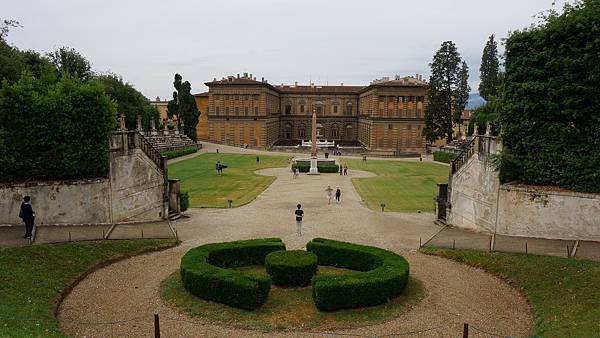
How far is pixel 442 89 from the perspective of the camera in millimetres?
65812

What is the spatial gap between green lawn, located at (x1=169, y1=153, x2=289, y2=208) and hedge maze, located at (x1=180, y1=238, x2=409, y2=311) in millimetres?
13020

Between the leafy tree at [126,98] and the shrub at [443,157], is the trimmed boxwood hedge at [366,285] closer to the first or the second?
the shrub at [443,157]

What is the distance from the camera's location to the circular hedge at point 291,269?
1342cm

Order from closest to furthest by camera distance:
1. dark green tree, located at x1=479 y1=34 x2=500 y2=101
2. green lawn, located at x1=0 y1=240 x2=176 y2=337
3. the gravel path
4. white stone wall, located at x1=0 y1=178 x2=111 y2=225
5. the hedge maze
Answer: green lawn, located at x1=0 y1=240 x2=176 y2=337 → the gravel path → the hedge maze → white stone wall, located at x1=0 y1=178 x2=111 y2=225 → dark green tree, located at x1=479 y1=34 x2=500 y2=101

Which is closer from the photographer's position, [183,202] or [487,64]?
[183,202]

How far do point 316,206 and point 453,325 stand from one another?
17.5m

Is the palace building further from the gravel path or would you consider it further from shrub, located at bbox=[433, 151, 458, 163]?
the gravel path

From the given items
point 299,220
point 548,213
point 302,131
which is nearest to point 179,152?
point 299,220

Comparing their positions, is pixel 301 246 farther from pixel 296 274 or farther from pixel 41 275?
pixel 41 275

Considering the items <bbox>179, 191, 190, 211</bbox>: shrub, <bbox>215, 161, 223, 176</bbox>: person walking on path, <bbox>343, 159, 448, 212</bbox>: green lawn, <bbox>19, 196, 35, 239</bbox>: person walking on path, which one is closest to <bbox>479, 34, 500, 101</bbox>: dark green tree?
<bbox>343, 159, 448, 212</bbox>: green lawn

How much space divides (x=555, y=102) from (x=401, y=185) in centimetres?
2164

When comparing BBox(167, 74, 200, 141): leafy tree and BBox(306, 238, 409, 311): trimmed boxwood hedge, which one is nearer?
Result: BBox(306, 238, 409, 311): trimmed boxwood hedge

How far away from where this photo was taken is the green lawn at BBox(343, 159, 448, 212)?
98.4 ft

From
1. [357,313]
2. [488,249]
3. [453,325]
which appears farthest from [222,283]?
[488,249]
